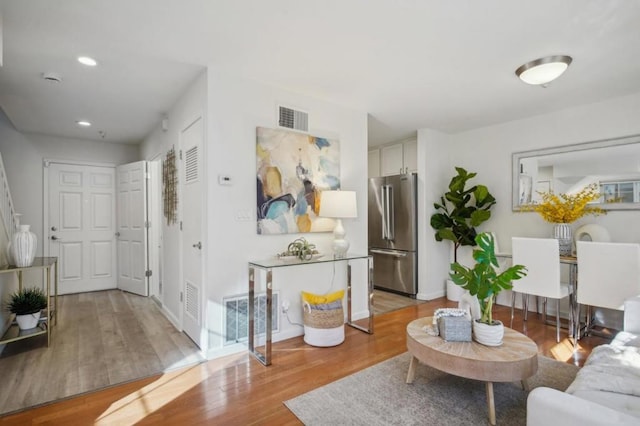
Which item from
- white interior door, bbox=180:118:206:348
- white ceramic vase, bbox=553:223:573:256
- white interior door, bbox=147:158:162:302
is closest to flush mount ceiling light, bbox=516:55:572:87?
white ceramic vase, bbox=553:223:573:256

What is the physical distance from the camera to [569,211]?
3467 mm

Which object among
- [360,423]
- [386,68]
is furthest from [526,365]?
[386,68]

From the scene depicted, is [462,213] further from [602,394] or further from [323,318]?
[602,394]

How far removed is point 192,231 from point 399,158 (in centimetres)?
347

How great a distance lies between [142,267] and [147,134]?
6.44ft

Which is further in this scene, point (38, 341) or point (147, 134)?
point (147, 134)

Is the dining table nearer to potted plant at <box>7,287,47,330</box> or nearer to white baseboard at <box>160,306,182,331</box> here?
white baseboard at <box>160,306,182,331</box>

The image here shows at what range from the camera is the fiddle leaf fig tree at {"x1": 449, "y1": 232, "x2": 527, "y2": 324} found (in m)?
1.96

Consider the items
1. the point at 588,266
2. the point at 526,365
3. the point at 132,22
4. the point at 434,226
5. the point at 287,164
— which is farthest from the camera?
the point at 434,226

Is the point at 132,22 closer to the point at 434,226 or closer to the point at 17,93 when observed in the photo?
the point at 17,93

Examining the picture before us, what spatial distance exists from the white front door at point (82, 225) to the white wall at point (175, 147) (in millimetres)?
1543

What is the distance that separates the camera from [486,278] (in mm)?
1989

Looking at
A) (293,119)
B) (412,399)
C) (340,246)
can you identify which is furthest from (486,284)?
(293,119)

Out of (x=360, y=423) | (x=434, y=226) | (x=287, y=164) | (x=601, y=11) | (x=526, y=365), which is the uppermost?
(x=601, y=11)
